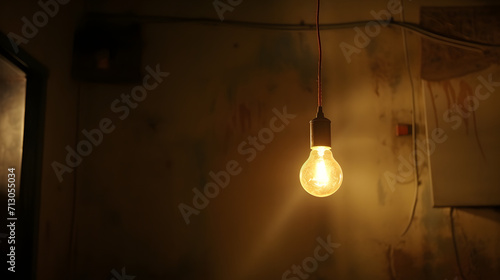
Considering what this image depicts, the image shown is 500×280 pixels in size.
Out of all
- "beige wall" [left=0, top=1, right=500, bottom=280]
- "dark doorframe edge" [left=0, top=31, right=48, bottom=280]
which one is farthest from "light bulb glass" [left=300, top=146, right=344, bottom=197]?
"dark doorframe edge" [left=0, top=31, right=48, bottom=280]

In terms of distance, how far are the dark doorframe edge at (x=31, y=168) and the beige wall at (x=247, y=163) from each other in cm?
18

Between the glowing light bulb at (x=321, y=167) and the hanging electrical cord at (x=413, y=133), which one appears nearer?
the glowing light bulb at (x=321, y=167)

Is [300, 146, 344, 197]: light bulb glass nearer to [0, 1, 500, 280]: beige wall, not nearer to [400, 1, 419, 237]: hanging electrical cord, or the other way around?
[0, 1, 500, 280]: beige wall

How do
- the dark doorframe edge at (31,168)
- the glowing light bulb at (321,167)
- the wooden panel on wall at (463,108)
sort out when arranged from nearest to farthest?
the glowing light bulb at (321,167) → the dark doorframe edge at (31,168) → the wooden panel on wall at (463,108)

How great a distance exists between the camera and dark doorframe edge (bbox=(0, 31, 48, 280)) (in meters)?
1.60

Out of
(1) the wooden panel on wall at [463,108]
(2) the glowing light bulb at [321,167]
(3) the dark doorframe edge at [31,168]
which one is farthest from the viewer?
(1) the wooden panel on wall at [463,108]

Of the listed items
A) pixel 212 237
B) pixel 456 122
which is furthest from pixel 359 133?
pixel 212 237

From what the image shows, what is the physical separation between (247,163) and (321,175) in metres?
0.66

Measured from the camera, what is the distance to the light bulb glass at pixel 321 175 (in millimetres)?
1466

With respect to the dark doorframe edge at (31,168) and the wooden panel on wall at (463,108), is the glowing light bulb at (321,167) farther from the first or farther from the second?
the dark doorframe edge at (31,168)

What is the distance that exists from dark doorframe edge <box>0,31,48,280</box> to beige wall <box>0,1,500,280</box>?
18cm

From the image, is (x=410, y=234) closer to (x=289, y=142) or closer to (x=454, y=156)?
(x=454, y=156)

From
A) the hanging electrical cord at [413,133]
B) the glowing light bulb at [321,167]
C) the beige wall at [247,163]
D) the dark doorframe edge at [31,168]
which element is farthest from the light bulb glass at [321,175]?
the dark doorframe edge at [31,168]

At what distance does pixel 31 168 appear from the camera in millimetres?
1634
